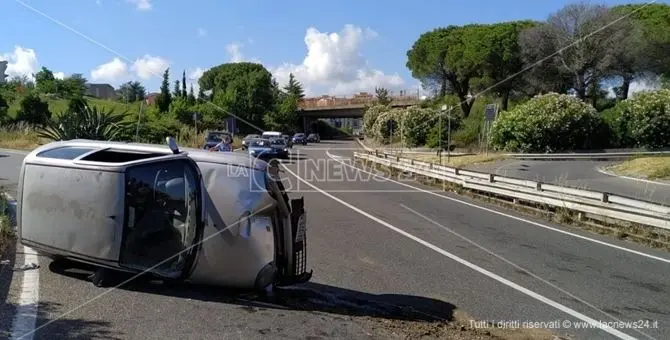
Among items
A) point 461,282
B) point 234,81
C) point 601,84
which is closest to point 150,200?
point 461,282

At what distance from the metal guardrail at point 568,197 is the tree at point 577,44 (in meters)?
33.2

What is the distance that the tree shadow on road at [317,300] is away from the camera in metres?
6.38

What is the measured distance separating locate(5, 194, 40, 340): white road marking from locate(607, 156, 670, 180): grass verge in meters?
24.4

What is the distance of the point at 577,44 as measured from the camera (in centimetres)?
5197

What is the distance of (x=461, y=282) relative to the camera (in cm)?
796

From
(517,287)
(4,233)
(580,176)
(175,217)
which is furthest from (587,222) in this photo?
(580,176)

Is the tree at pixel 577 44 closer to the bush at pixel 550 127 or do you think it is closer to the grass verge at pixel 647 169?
the bush at pixel 550 127

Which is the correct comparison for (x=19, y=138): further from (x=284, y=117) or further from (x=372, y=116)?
(x=284, y=117)

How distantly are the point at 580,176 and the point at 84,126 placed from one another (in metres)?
20.3

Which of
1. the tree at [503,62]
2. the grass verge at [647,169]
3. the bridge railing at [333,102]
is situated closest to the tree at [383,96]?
the bridge railing at [333,102]

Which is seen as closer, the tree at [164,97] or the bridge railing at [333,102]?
the tree at [164,97]

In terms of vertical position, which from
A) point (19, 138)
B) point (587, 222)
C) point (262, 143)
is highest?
point (19, 138)

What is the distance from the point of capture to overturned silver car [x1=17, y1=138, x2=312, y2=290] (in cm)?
631

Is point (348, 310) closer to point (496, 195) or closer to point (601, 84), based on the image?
point (496, 195)
